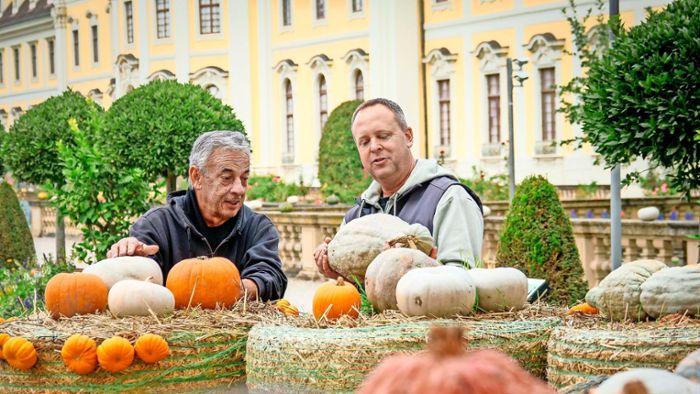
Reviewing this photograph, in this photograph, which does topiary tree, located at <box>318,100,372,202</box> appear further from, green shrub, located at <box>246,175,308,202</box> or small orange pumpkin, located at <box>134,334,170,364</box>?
small orange pumpkin, located at <box>134,334,170,364</box>

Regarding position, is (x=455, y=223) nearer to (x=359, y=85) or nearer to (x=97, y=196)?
(x=97, y=196)

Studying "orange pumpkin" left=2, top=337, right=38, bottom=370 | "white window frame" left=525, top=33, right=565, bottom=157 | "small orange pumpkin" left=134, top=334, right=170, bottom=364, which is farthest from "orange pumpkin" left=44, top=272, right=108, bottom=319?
"white window frame" left=525, top=33, right=565, bottom=157

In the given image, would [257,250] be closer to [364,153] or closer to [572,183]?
[364,153]

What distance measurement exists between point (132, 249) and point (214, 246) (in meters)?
0.48

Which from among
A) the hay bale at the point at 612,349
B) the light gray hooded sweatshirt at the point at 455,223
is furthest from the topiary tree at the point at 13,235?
the hay bale at the point at 612,349

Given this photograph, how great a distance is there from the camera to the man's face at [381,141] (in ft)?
14.7

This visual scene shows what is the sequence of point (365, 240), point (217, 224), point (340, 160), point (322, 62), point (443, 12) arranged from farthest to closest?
point (322, 62)
point (443, 12)
point (340, 160)
point (217, 224)
point (365, 240)

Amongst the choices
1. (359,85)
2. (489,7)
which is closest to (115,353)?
(489,7)

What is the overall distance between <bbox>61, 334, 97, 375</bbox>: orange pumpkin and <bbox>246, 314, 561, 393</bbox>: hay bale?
0.48m

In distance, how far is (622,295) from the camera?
11.3 ft

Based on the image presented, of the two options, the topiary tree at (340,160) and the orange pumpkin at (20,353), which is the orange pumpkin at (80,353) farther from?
the topiary tree at (340,160)

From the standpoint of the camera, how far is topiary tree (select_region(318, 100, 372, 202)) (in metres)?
27.8

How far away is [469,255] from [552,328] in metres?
1.00

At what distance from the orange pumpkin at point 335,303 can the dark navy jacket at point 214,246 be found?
2.97ft
